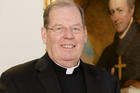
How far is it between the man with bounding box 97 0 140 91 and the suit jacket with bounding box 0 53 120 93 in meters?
0.48

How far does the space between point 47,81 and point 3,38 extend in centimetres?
159

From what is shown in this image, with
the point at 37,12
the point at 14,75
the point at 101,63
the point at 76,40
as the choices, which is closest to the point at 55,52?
the point at 76,40

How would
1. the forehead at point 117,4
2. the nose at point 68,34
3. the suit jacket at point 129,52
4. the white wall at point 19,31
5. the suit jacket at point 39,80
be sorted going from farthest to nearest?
1. the white wall at point 19,31
2. the forehead at point 117,4
3. the suit jacket at point 129,52
4. the nose at point 68,34
5. the suit jacket at point 39,80

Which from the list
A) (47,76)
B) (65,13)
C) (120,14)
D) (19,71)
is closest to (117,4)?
(120,14)

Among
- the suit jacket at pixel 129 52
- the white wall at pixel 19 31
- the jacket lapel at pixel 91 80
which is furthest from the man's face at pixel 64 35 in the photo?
the white wall at pixel 19 31

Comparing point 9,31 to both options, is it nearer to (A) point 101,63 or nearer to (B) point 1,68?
(B) point 1,68

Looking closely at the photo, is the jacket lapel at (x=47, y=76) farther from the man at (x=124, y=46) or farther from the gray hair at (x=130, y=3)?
the gray hair at (x=130, y=3)

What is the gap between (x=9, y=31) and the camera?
372 cm

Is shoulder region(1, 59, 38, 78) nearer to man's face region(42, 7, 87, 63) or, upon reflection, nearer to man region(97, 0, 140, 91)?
man's face region(42, 7, 87, 63)

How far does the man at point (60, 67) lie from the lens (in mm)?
2336

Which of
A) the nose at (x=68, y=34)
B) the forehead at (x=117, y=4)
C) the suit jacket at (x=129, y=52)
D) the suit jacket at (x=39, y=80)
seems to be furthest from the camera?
the forehead at (x=117, y=4)

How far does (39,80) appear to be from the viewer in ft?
7.76

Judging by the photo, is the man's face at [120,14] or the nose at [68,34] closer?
the nose at [68,34]

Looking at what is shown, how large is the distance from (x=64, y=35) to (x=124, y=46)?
1.00 m
